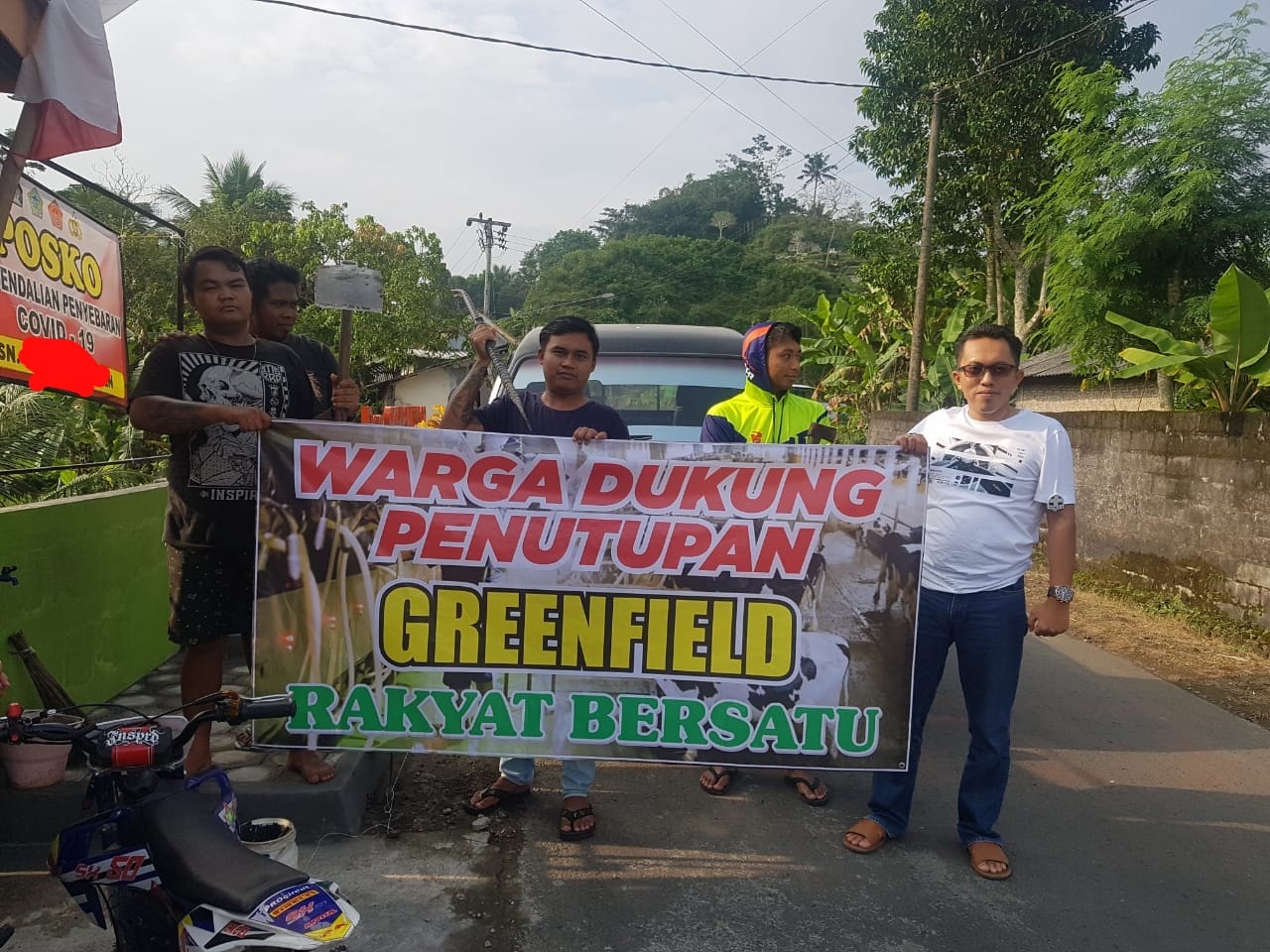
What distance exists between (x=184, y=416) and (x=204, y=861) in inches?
65.8

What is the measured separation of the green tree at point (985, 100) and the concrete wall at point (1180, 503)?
7.98 meters

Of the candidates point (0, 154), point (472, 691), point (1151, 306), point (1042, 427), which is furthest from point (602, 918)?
point (1151, 306)

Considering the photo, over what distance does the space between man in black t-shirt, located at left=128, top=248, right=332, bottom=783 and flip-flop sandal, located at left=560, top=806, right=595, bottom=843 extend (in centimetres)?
89

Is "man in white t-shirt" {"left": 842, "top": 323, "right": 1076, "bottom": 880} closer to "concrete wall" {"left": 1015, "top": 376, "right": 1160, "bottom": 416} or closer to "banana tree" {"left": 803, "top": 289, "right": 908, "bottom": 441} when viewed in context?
"concrete wall" {"left": 1015, "top": 376, "right": 1160, "bottom": 416}

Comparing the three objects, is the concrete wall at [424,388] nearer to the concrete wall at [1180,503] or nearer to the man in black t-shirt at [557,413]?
the concrete wall at [1180,503]

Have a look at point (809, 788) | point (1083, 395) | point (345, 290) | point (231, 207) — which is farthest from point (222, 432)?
point (231, 207)

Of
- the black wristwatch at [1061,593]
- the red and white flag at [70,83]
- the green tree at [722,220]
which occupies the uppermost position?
the green tree at [722,220]

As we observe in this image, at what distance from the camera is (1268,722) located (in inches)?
201

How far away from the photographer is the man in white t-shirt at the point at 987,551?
323cm

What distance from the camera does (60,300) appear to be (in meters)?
4.01

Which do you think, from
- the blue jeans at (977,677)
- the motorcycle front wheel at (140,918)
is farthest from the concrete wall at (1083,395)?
the motorcycle front wheel at (140,918)

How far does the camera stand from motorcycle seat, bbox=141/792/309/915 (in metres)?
1.86

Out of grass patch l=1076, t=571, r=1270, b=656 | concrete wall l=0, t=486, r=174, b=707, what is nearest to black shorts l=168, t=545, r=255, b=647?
concrete wall l=0, t=486, r=174, b=707

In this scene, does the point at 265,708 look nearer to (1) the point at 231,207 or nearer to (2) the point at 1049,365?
(2) the point at 1049,365
